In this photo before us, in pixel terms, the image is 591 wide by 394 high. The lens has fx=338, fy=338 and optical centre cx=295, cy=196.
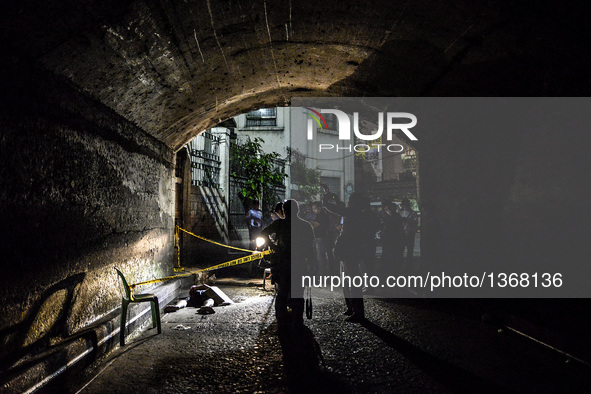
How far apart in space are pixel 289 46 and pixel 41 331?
418 centimetres

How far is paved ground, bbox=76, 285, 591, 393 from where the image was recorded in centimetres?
311

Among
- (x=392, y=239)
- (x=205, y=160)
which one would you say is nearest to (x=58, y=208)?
(x=392, y=239)

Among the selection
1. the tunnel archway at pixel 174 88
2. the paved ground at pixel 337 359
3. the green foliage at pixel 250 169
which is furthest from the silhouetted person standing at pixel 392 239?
the green foliage at pixel 250 169

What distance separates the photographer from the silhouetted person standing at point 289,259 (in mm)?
4887

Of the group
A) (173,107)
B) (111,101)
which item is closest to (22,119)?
(111,101)

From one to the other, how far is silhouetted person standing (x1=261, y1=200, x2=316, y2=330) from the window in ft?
44.0

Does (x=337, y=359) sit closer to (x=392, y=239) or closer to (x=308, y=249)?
(x=308, y=249)

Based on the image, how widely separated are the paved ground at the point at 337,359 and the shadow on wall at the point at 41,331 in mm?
580

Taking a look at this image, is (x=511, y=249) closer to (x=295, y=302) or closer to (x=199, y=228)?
(x=295, y=302)

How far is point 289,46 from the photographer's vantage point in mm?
4500

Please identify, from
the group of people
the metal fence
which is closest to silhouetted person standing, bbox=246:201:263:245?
the metal fence

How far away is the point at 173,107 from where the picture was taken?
527 centimetres

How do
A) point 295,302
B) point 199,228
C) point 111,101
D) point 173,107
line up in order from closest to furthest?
point 111,101
point 295,302
point 173,107
point 199,228

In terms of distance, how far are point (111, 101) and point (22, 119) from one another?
53.8 inches
